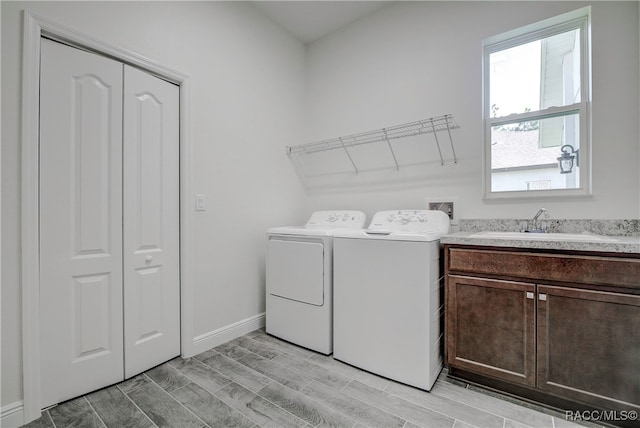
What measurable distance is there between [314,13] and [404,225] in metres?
2.13

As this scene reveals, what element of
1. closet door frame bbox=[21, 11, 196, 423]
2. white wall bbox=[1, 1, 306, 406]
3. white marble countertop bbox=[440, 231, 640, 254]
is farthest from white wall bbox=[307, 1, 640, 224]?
closet door frame bbox=[21, 11, 196, 423]

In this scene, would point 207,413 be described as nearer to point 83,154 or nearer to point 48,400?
point 48,400

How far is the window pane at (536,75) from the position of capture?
6.53ft

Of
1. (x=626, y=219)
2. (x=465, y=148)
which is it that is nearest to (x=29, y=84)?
(x=465, y=148)

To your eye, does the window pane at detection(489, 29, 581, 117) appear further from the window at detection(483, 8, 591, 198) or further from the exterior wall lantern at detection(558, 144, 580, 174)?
the exterior wall lantern at detection(558, 144, 580, 174)

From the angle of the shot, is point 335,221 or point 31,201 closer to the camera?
point 31,201

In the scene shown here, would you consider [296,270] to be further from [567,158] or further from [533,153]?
[567,158]

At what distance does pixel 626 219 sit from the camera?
5.62ft

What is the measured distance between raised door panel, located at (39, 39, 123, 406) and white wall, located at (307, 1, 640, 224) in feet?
6.07

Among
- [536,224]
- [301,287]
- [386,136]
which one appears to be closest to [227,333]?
[301,287]

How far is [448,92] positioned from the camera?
7.56ft

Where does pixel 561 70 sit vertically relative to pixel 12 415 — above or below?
above

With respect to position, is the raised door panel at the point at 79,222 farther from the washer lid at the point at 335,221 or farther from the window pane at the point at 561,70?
the window pane at the point at 561,70

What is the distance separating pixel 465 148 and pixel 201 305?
2.33 metres
